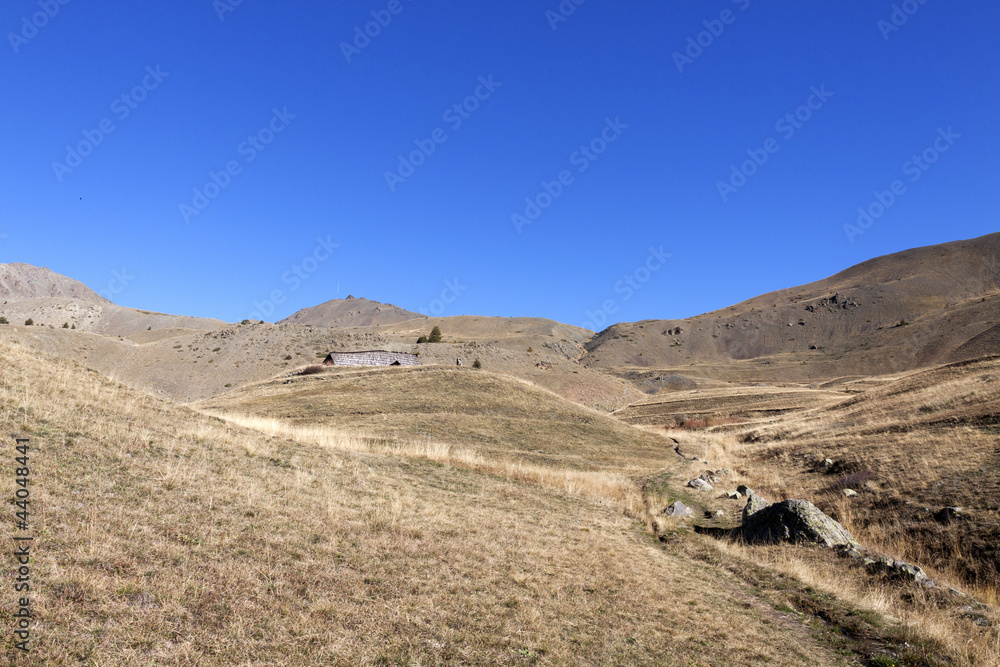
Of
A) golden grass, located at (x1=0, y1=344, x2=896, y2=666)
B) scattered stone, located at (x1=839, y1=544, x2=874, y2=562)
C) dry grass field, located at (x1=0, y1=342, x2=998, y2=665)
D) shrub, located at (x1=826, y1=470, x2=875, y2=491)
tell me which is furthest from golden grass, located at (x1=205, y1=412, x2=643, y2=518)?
shrub, located at (x1=826, y1=470, x2=875, y2=491)

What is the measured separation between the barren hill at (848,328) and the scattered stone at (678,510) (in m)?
99.9

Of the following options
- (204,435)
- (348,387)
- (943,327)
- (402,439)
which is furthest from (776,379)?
(204,435)

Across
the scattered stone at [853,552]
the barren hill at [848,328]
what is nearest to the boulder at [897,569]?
the scattered stone at [853,552]

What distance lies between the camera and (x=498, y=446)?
104 ft

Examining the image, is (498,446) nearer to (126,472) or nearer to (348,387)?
(348,387)

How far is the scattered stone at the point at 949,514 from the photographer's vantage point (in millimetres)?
13672

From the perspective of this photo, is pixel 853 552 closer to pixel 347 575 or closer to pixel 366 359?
pixel 347 575

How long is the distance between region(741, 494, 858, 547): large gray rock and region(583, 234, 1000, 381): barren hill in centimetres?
10146

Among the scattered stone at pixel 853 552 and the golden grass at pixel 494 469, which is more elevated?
the golden grass at pixel 494 469

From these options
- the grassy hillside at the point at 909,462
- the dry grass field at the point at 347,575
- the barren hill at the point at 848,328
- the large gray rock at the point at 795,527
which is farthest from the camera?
the barren hill at the point at 848,328

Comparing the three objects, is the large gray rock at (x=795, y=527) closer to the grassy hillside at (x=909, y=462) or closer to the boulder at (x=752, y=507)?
the boulder at (x=752, y=507)

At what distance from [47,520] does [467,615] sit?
5.86m

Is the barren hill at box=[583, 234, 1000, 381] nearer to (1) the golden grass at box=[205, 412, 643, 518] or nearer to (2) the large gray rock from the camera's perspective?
(1) the golden grass at box=[205, 412, 643, 518]

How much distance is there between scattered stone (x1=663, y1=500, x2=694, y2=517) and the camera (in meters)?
17.8
